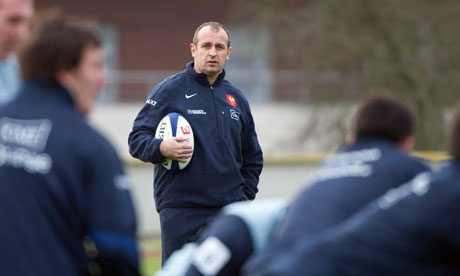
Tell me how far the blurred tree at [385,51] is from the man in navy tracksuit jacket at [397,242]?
1576 cm

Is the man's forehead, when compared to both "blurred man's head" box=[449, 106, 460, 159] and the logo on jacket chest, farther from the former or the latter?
"blurred man's head" box=[449, 106, 460, 159]

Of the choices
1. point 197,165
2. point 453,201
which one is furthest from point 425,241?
point 197,165

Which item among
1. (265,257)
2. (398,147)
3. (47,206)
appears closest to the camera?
(47,206)

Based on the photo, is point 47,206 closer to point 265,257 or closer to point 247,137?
point 265,257

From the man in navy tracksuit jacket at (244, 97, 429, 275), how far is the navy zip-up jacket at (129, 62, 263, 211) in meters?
2.51

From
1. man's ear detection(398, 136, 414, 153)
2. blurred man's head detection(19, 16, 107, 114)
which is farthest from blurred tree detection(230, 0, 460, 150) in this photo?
blurred man's head detection(19, 16, 107, 114)

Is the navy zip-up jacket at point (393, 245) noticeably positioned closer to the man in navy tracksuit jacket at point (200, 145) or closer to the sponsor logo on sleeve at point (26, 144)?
the sponsor logo on sleeve at point (26, 144)

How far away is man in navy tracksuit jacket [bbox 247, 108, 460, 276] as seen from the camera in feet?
12.8

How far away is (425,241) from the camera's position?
12.9ft

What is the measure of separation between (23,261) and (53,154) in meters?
0.46

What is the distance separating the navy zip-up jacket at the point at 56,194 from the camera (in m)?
3.70

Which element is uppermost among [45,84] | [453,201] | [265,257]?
[45,84]

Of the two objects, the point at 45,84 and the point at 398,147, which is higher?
the point at 45,84

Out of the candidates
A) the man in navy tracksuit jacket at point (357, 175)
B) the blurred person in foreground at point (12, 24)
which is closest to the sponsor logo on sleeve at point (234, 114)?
the man in navy tracksuit jacket at point (357, 175)
